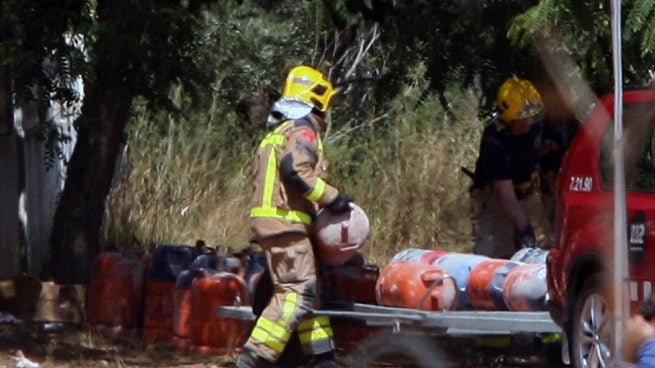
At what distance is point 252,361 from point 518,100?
10.2 feet

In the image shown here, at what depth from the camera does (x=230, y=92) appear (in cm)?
1692

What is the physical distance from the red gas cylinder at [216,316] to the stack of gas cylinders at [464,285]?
4.69ft

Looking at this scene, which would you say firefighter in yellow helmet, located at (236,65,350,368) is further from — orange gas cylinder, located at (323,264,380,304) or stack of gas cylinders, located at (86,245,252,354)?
stack of gas cylinders, located at (86,245,252,354)

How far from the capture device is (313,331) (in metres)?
8.20

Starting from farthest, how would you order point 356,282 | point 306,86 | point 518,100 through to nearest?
point 518,100, point 356,282, point 306,86

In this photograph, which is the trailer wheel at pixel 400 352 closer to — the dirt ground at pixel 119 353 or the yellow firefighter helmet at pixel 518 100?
the dirt ground at pixel 119 353

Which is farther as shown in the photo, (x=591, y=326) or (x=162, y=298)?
(x=162, y=298)

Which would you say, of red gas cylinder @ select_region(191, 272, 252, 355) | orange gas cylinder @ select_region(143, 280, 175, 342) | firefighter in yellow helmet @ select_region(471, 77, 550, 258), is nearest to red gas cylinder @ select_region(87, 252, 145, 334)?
orange gas cylinder @ select_region(143, 280, 175, 342)

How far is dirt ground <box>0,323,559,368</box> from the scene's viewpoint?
32.7ft

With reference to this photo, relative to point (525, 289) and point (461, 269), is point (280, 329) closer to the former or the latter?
point (461, 269)

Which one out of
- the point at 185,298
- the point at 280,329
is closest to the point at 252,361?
the point at 280,329

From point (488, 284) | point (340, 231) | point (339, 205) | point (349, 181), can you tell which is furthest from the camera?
point (349, 181)

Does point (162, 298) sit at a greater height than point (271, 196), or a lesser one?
lesser

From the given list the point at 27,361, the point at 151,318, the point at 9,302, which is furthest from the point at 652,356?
the point at 9,302
